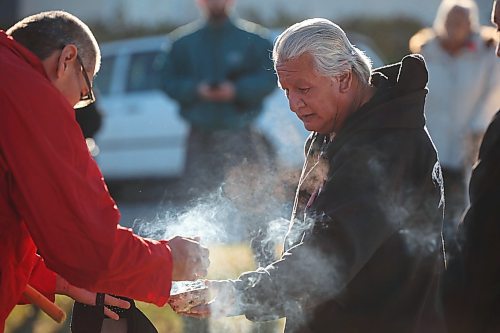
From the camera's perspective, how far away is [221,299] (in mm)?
3930

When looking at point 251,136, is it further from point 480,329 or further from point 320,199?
point 320,199

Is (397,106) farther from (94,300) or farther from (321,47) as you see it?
(94,300)

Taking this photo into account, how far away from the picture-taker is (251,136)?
809cm

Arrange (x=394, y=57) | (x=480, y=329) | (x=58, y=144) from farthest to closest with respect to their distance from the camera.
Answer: (x=394, y=57)
(x=480, y=329)
(x=58, y=144)

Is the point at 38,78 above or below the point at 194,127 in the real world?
above

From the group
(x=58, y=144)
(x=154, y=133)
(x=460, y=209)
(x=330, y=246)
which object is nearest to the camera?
(x=58, y=144)

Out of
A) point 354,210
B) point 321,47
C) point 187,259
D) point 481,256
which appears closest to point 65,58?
point 187,259

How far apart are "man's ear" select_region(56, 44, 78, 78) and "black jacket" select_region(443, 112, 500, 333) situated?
6.58ft

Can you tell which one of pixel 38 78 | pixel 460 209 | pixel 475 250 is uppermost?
pixel 38 78

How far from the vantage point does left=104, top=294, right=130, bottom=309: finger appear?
4.15m

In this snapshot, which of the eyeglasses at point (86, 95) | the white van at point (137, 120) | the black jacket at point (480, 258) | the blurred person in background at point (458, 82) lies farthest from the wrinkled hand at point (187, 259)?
the white van at point (137, 120)

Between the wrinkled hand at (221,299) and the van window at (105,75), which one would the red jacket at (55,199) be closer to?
the wrinkled hand at (221,299)

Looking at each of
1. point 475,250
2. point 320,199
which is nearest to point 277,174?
point 475,250

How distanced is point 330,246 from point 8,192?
3.87 ft
